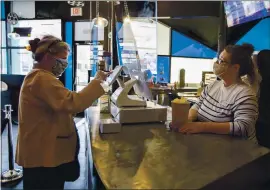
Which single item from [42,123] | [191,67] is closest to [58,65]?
[42,123]

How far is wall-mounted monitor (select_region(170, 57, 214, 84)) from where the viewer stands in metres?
5.30

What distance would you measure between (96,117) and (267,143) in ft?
4.00

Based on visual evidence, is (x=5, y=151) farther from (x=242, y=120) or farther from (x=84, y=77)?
(x=242, y=120)

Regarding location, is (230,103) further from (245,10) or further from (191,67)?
(191,67)

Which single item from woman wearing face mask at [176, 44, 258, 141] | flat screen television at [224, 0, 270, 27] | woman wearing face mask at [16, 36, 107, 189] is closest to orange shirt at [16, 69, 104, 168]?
woman wearing face mask at [16, 36, 107, 189]

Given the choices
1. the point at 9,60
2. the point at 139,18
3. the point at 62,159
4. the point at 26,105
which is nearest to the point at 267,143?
the point at 62,159

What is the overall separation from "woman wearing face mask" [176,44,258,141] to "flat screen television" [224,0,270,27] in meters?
2.08

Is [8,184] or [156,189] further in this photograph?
[8,184]

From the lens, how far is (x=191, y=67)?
5.35 meters

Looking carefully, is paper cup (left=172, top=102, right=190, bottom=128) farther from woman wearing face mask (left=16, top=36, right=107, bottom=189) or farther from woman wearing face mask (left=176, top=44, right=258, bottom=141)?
woman wearing face mask (left=16, top=36, right=107, bottom=189)

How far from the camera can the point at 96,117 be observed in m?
1.97

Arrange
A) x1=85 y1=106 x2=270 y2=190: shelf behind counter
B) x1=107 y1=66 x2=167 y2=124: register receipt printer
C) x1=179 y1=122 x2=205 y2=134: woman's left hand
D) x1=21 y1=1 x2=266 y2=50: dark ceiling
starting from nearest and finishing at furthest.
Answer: x1=85 y1=106 x2=270 y2=190: shelf behind counter, x1=179 y1=122 x2=205 y2=134: woman's left hand, x1=107 y1=66 x2=167 y2=124: register receipt printer, x1=21 y1=1 x2=266 y2=50: dark ceiling

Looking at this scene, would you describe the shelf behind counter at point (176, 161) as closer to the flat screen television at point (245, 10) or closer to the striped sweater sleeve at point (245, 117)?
the striped sweater sleeve at point (245, 117)

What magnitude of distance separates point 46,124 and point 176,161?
2.42 feet
